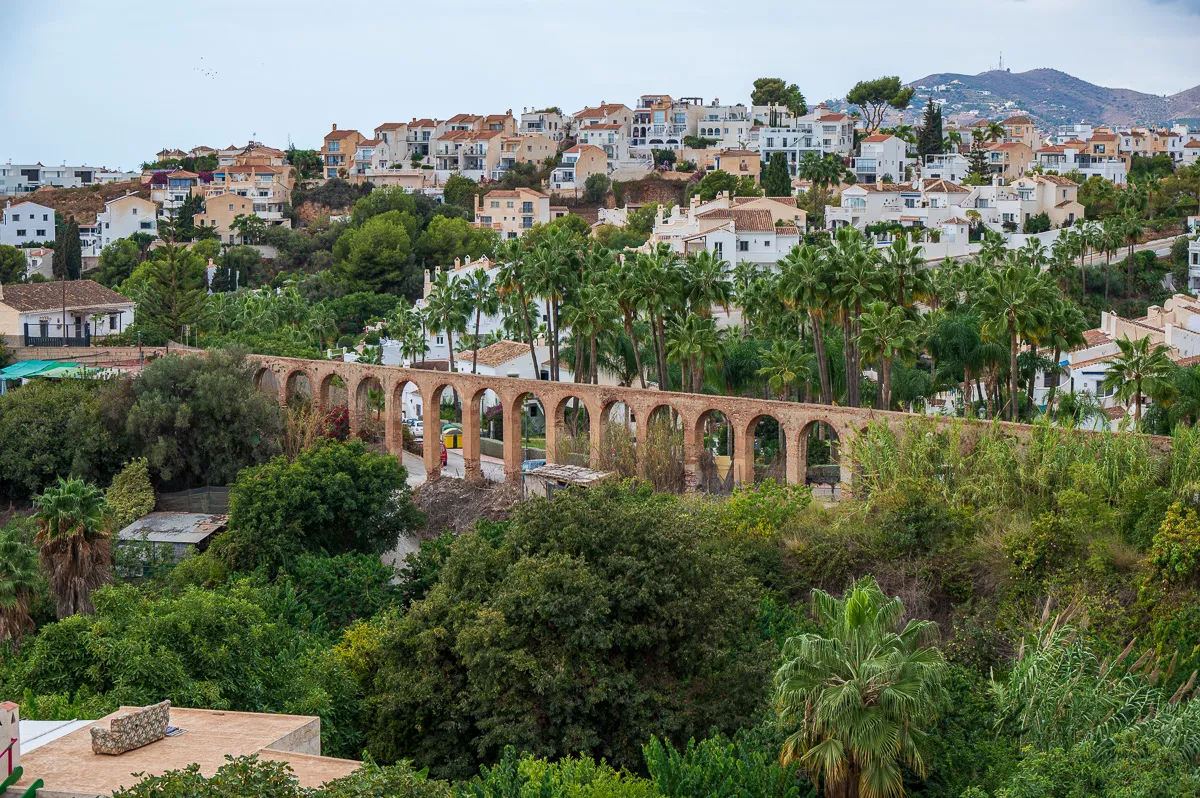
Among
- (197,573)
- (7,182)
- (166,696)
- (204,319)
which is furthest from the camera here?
(7,182)

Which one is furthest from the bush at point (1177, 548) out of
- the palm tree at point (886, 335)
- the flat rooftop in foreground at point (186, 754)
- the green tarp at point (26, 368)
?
the green tarp at point (26, 368)

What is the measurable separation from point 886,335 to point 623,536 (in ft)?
58.4

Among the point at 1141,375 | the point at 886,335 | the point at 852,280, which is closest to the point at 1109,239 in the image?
the point at 852,280

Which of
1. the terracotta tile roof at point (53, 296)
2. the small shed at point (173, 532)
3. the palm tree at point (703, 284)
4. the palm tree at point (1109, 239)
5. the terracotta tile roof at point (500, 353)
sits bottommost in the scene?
the small shed at point (173, 532)

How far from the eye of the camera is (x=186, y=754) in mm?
18281

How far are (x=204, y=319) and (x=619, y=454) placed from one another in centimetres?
3359

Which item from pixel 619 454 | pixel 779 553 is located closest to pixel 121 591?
pixel 779 553

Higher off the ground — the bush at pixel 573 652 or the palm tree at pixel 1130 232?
the palm tree at pixel 1130 232

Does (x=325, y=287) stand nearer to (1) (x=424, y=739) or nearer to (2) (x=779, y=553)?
(2) (x=779, y=553)

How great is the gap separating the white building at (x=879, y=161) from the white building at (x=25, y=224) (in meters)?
67.3

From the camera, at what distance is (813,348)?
53062 mm

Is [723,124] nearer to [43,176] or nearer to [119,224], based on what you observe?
[119,224]

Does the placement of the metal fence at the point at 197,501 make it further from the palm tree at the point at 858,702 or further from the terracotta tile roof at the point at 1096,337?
the terracotta tile roof at the point at 1096,337

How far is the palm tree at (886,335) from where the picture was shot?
41938 millimetres
